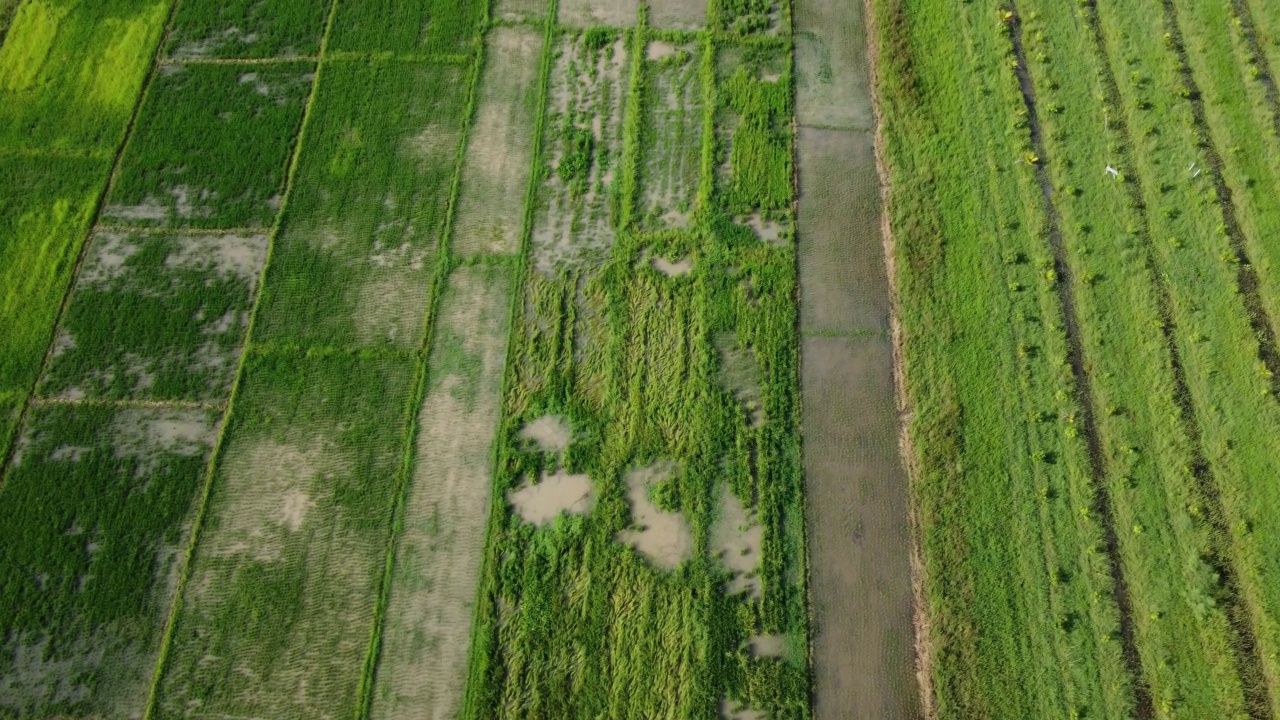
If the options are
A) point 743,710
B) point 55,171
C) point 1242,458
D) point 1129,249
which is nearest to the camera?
point 743,710

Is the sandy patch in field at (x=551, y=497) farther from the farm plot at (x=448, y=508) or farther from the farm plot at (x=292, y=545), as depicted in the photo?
the farm plot at (x=292, y=545)

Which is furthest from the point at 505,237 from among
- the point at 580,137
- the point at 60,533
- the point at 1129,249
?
the point at 1129,249

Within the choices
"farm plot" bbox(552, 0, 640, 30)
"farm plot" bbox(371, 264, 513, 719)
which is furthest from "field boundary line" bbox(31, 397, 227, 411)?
"farm plot" bbox(552, 0, 640, 30)

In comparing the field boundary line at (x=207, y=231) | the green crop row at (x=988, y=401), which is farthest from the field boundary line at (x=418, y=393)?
the green crop row at (x=988, y=401)

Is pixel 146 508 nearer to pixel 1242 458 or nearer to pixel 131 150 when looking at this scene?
pixel 131 150

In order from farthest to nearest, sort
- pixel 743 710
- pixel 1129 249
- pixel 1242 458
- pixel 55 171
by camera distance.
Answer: pixel 55 171
pixel 1129 249
pixel 1242 458
pixel 743 710

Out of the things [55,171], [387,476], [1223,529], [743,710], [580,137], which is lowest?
[743,710]

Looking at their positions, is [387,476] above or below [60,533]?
above
